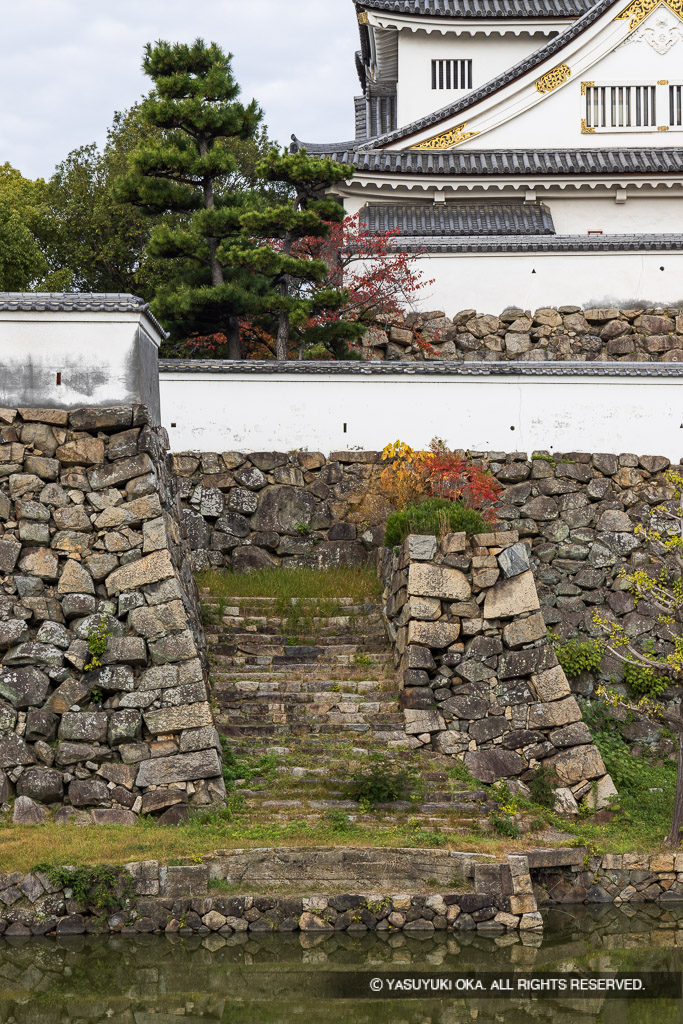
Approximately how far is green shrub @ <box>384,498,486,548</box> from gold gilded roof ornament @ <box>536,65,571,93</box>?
41.6ft

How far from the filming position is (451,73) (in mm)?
26781

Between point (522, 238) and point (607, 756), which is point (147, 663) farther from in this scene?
point (522, 238)

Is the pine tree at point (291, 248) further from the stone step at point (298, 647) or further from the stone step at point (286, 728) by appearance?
the stone step at point (286, 728)

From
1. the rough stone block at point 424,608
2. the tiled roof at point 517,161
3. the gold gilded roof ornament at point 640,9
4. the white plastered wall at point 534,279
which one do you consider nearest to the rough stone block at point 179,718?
the rough stone block at point 424,608

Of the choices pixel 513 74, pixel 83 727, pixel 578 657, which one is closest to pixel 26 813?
pixel 83 727

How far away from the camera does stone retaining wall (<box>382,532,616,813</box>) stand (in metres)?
13.1

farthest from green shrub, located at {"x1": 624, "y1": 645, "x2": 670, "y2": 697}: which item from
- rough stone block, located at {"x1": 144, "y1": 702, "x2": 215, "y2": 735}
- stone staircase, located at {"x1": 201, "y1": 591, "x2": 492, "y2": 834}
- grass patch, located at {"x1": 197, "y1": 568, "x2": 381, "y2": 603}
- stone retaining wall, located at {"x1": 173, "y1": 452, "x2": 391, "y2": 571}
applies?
rough stone block, located at {"x1": 144, "y1": 702, "x2": 215, "y2": 735}

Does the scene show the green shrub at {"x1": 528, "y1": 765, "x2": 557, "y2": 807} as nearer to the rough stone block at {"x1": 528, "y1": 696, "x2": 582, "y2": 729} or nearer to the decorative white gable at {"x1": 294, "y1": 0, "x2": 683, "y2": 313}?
the rough stone block at {"x1": 528, "y1": 696, "x2": 582, "y2": 729}

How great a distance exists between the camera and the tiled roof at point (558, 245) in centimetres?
2152

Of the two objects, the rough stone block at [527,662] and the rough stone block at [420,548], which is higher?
the rough stone block at [420,548]

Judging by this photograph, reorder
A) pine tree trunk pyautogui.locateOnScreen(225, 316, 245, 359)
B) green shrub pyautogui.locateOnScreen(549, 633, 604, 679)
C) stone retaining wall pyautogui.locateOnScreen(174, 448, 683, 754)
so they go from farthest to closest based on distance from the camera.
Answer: pine tree trunk pyautogui.locateOnScreen(225, 316, 245, 359), stone retaining wall pyautogui.locateOnScreen(174, 448, 683, 754), green shrub pyautogui.locateOnScreen(549, 633, 604, 679)

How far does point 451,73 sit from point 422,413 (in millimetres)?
12752

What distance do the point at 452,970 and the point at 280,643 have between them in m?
5.41

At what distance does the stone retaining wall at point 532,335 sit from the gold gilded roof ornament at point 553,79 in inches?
205
